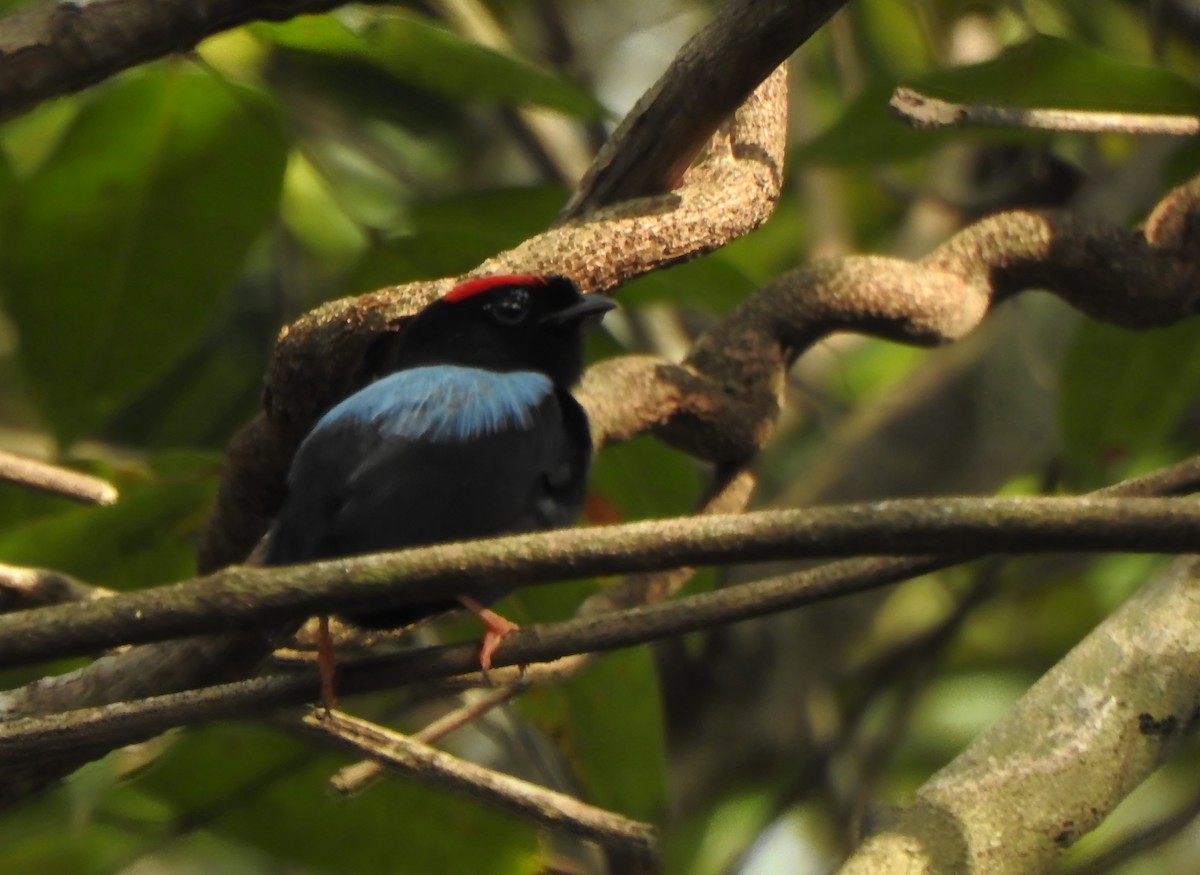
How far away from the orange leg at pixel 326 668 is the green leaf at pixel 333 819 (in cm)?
79

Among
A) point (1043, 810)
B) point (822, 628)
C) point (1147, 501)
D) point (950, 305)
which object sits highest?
point (1147, 501)

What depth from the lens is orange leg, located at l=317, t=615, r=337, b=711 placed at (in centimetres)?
240

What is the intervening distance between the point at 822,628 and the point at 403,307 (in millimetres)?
2534

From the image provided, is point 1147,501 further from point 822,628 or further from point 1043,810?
point 822,628

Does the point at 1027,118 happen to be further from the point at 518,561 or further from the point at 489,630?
the point at 518,561

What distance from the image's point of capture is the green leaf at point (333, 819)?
3572 mm

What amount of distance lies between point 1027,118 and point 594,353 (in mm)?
1344

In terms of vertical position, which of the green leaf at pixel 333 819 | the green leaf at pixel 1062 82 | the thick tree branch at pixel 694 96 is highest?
the thick tree branch at pixel 694 96

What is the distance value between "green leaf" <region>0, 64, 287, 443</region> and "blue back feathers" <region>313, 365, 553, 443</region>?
22.8 inches

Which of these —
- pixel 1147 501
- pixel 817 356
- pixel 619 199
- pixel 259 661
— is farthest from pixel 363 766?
pixel 817 356

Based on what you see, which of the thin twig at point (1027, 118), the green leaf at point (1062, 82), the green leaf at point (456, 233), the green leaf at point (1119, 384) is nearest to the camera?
the thin twig at point (1027, 118)

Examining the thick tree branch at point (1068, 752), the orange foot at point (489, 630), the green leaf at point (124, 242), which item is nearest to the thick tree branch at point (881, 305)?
the orange foot at point (489, 630)

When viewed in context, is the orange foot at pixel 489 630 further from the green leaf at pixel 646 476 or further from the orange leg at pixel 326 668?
the green leaf at pixel 646 476

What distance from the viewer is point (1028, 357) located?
216 inches
